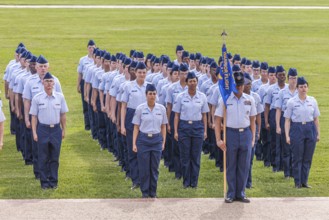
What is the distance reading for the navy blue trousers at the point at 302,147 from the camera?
16688 mm

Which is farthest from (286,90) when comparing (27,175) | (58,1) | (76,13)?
(58,1)

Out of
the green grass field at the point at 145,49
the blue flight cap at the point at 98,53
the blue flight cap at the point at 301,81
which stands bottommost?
the green grass field at the point at 145,49

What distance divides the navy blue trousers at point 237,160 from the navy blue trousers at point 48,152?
2824 mm

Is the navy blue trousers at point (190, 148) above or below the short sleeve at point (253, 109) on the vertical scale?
below

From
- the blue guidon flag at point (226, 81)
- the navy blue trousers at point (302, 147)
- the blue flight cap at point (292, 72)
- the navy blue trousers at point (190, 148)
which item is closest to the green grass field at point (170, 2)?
the blue flight cap at point (292, 72)

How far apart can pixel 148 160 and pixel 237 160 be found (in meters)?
1.38

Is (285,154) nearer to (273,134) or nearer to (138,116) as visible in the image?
(273,134)

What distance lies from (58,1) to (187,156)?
4665cm

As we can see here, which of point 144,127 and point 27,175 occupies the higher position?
point 144,127

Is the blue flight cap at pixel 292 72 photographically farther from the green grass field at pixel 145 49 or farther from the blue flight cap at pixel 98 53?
the blue flight cap at pixel 98 53

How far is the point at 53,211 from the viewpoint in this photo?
1478 cm

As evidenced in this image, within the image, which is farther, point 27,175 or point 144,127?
point 27,175

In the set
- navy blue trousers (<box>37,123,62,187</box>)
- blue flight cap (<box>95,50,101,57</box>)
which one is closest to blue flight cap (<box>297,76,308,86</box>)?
navy blue trousers (<box>37,123,62,187</box>)

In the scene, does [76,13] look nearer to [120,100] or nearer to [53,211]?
[120,100]
